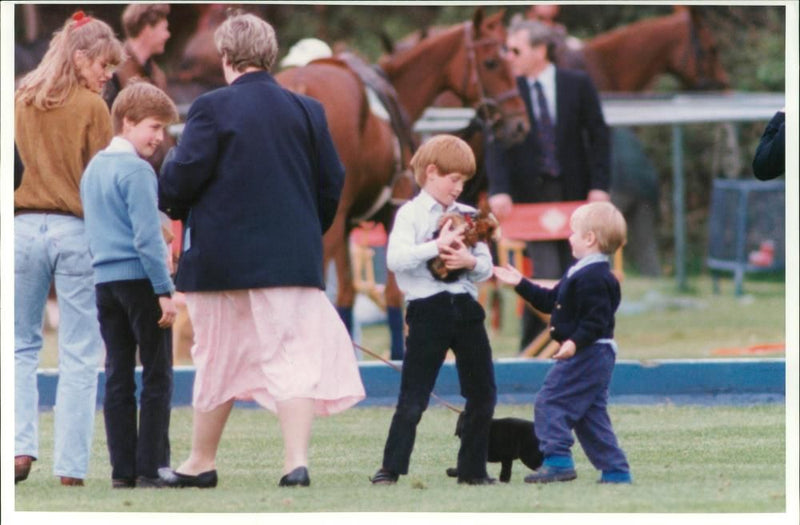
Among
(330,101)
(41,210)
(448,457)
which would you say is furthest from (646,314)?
(41,210)

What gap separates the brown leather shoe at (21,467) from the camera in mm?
7230

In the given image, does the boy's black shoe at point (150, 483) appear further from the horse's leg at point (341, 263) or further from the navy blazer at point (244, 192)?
the horse's leg at point (341, 263)

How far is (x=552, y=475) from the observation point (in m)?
7.04

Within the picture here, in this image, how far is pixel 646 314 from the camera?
1595cm

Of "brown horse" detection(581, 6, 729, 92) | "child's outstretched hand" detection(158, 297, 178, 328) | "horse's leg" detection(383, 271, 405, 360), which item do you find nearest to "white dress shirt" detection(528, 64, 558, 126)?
"horse's leg" detection(383, 271, 405, 360)

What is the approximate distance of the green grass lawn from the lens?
6.39m

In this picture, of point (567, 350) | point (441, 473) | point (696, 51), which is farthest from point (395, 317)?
point (696, 51)

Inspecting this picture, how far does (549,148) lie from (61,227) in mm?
4498

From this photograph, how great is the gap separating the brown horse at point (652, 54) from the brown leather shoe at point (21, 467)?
9877mm

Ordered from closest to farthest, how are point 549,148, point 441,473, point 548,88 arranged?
point 441,473 < point 549,148 < point 548,88

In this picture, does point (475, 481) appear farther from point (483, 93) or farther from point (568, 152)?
point (483, 93)

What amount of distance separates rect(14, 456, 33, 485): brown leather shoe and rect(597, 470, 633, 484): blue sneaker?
6.94 feet

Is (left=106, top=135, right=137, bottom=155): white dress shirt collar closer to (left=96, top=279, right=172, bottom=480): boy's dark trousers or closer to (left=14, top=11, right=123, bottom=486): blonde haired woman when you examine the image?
(left=14, top=11, right=123, bottom=486): blonde haired woman

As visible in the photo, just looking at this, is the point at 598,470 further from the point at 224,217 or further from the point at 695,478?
the point at 224,217
